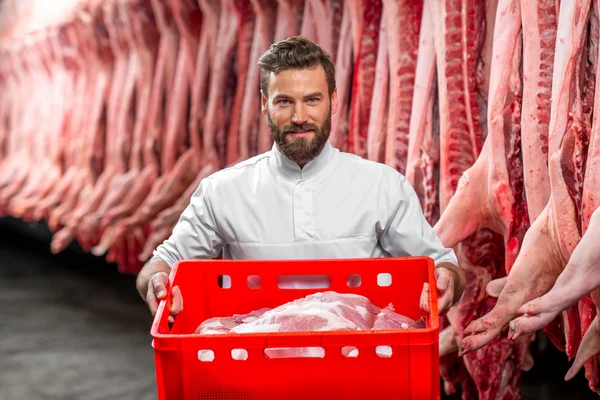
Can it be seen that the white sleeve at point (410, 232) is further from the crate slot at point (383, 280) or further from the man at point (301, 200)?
the crate slot at point (383, 280)

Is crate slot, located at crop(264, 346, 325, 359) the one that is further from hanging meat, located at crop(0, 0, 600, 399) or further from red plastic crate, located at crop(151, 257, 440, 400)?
hanging meat, located at crop(0, 0, 600, 399)

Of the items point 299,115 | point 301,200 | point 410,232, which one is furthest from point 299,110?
point 410,232

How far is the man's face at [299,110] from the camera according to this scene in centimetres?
252

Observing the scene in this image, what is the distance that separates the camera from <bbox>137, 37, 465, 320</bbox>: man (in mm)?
2553

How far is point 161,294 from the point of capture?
7.32ft

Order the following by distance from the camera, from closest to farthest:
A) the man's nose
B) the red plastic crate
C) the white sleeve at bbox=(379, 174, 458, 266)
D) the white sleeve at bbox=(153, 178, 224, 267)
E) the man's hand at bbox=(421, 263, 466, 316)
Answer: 1. the red plastic crate
2. the man's hand at bbox=(421, 263, 466, 316)
3. the man's nose
4. the white sleeve at bbox=(379, 174, 458, 266)
5. the white sleeve at bbox=(153, 178, 224, 267)

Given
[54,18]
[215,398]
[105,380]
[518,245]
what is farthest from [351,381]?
[54,18]

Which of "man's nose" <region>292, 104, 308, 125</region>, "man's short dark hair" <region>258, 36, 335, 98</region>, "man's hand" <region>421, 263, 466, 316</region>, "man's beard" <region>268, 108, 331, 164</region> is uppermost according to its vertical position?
"man's short dark hair" <region>258, 36, 335, 98</region>

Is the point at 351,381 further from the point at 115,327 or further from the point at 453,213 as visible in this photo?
the point at 115,327

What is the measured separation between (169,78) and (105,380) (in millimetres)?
2182

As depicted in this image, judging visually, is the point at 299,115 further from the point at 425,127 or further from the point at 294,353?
the point at 425,127

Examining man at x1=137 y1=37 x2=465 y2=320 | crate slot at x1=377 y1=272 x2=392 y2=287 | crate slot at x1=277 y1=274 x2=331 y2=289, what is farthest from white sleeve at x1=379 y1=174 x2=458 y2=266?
crate slot at x1=277 y1=274 x2=331 y2=289

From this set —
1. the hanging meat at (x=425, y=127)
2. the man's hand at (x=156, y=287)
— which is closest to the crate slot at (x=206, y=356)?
the man's hand at (x=156, y=287)

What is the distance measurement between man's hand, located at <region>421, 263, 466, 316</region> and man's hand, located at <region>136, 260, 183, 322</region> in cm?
64
